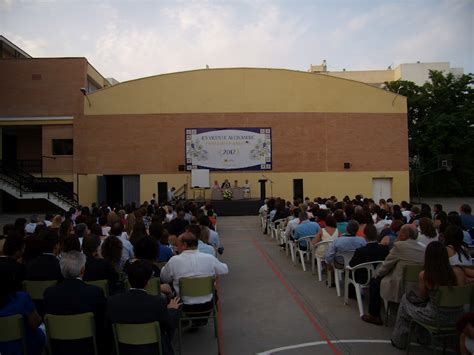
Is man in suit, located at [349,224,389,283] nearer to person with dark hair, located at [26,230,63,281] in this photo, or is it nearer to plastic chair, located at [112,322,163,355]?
plastic chair, located at [112,322,163,355]

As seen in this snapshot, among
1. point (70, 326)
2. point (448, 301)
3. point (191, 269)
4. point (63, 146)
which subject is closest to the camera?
point (70, 326)

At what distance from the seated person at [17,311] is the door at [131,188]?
75.8 ft

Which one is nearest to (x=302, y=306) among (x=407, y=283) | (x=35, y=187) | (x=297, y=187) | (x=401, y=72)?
(x=407, y=283)

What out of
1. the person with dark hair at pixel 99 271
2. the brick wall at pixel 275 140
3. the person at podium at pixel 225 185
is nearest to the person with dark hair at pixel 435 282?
the person with dark hair at pixel 99 271

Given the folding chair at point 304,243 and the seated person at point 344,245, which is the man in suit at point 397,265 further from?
the folding chair at point 304,243

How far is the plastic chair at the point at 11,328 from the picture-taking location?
3414 mm

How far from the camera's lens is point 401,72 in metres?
56.4

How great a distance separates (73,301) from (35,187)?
23.0 m

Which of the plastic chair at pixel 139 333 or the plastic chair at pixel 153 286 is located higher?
the plastic chair at pixel 153 286

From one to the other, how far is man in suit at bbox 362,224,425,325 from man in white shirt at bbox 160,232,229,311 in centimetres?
197

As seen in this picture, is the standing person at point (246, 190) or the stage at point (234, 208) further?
the standing person at point (246, 190)

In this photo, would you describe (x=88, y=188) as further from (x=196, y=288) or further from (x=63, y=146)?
(x=196, y=288)

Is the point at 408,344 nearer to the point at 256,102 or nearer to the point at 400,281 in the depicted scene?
the point at 400,281

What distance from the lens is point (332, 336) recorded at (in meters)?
5.04
